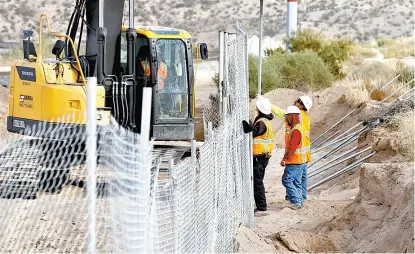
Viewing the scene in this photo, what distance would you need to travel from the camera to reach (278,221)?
1390 cm

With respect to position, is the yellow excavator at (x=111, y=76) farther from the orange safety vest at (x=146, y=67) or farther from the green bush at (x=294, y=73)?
the green bush at (x=294, y=73)

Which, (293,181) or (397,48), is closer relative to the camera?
(293,181)

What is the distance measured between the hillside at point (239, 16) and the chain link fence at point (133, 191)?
2573 inches

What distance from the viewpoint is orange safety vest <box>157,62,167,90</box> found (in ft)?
55.5

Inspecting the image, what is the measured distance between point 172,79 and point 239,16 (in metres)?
68.5

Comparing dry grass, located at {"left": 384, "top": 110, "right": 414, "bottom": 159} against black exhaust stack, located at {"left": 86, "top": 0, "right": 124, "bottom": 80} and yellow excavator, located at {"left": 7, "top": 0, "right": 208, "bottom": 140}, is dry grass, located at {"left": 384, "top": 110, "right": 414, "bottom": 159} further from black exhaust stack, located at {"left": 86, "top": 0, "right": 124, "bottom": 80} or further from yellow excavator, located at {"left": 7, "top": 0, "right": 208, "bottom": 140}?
black exhaust stack, located at {"left": 86, "top": 0, "right": 124, "bottom": 80}

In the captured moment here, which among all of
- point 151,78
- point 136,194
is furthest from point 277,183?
point 136,194

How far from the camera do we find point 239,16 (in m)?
84.9

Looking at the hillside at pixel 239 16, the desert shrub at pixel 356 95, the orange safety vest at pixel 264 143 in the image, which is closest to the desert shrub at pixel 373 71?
the desert shrub at pixel 356 95

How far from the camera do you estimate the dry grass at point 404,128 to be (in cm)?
1559

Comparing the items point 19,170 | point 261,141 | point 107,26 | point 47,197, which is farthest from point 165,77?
point 19,170

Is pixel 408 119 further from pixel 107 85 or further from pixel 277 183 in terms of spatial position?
pixel 107 85

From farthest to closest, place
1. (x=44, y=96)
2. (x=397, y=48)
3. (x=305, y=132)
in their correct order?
(x=397, y=48) → (x=44, y=96) → (x=305, y=132)

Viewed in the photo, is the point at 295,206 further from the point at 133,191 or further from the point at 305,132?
the point at 133,191
